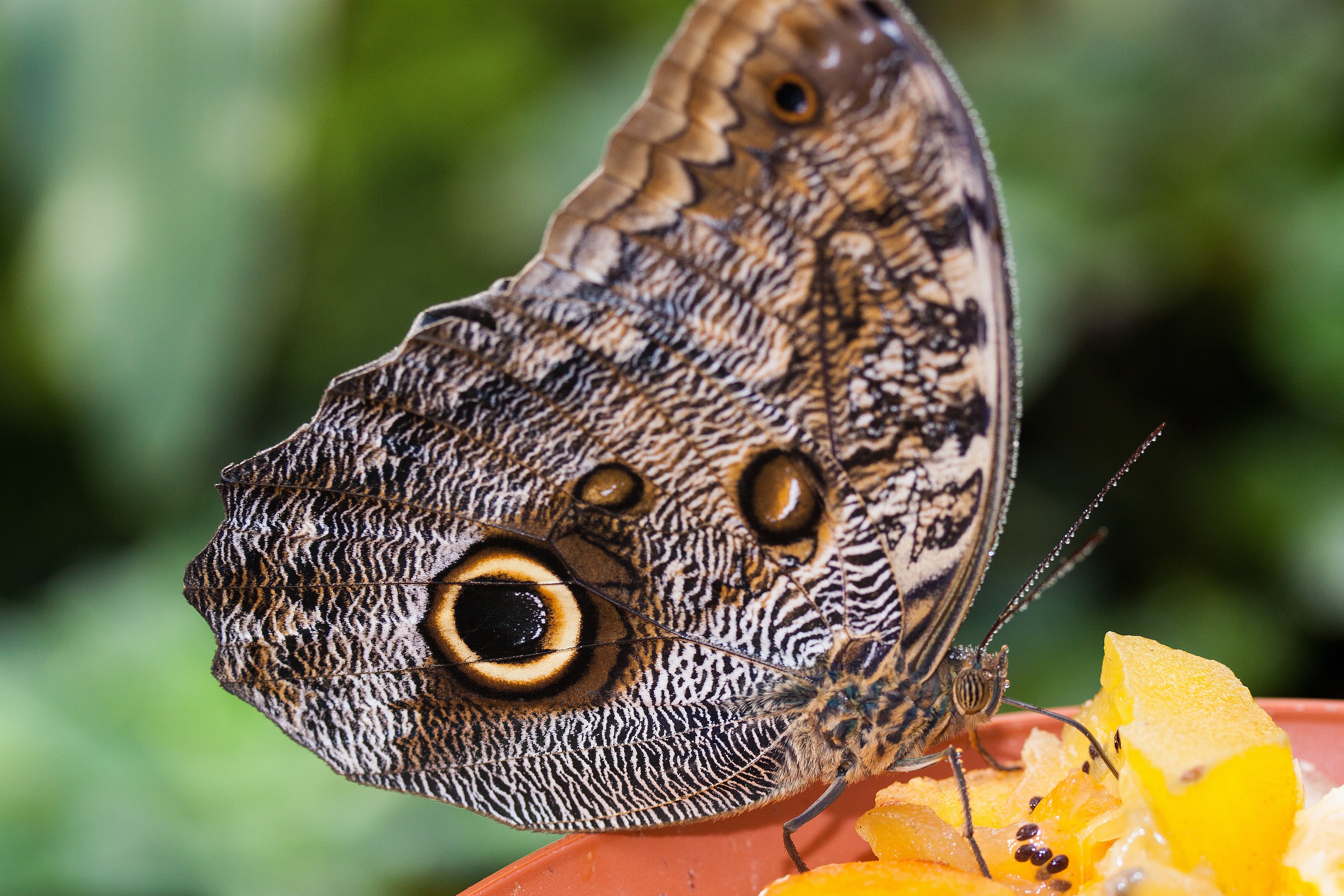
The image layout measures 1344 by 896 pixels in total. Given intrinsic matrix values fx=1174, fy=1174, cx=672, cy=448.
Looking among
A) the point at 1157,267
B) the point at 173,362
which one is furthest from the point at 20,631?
the point at 1157,267

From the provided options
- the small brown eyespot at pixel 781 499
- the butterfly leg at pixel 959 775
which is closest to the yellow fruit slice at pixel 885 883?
the butterfly leg at pixel 959 775

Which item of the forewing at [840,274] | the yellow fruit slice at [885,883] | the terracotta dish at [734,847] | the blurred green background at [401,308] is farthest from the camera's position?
the blurred green background at [401,308]

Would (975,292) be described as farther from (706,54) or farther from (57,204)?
(57,204)

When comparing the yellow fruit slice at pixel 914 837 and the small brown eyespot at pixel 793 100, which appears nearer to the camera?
the yellow fruit slice at pixel 914 837

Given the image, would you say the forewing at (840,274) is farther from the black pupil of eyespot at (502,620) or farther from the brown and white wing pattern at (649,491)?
the black pupil of eyespot at (502,620)

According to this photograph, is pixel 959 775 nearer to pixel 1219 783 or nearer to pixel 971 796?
pixel 971 796

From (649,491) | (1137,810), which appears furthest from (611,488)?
(1137,810)

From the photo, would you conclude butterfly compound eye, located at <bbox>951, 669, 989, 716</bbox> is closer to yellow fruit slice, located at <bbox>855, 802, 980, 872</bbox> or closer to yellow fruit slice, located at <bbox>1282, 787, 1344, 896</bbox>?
yellow fruit slice, located at <bbox>855, 802, 980, 872</bbox>
